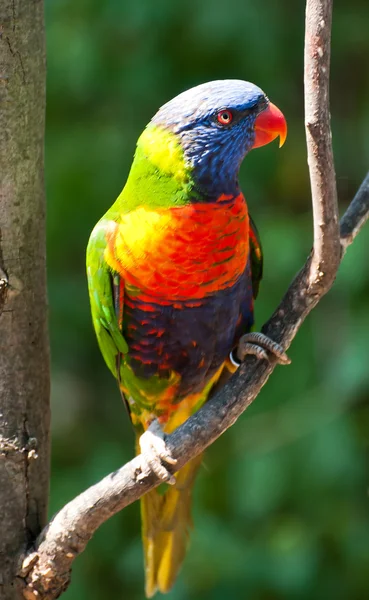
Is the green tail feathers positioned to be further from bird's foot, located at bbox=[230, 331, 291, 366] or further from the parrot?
bird's foot, located at bbox=[230, 331, 291, 366]

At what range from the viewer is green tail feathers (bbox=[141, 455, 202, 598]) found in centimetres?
204

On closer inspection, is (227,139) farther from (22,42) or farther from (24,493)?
(24,493)

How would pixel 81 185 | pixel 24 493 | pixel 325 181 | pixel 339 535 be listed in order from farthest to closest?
pixel 81 185
pixel 339 535
pixel 24 493
pixel 325 181

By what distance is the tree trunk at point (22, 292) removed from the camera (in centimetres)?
150

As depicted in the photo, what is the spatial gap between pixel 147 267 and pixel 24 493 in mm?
555

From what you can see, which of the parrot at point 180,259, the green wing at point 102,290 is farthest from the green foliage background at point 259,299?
the green wing at point 102,290

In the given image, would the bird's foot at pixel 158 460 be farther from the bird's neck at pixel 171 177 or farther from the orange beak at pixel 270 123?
the orange beak at pixel 270 123

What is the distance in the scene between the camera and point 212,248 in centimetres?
171

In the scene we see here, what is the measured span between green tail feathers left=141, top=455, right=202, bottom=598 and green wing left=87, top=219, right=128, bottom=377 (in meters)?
0.43

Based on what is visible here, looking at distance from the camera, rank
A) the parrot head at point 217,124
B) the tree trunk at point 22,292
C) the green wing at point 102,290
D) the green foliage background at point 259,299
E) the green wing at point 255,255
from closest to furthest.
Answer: the tree trunk at point 22,292, the parrot head at point 217,124, the green wing at point 102,290, the green wing at point 255,255, the green foliage background at point 259,299

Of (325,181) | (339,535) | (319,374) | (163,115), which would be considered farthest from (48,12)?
(339,535)

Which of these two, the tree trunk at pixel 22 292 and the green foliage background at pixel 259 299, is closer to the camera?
the tree trunk at pixel 22 292

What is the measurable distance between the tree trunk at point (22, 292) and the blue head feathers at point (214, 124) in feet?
0.98

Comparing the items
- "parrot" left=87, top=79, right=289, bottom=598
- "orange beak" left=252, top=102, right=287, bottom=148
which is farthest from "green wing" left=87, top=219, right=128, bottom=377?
"orange beak" left=252, top=102, right=287, bottom=148
